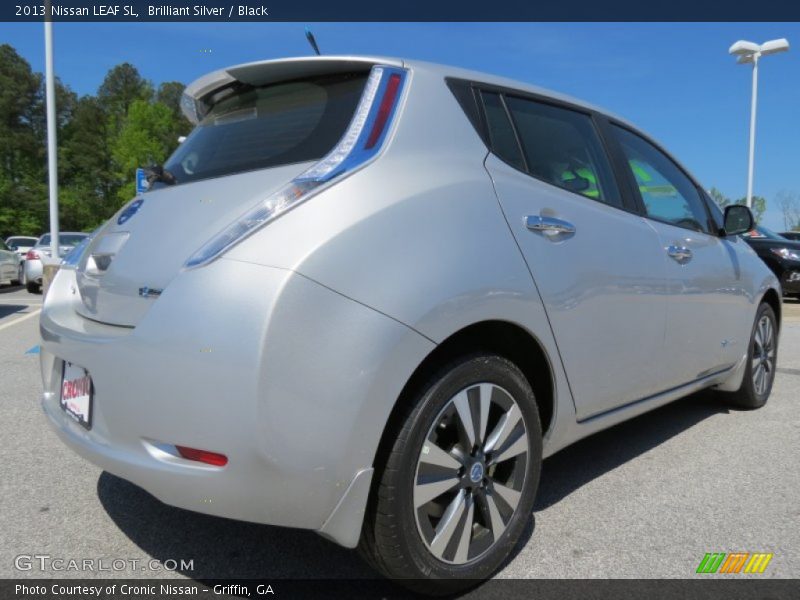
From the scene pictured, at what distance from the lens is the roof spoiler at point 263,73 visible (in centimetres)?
222

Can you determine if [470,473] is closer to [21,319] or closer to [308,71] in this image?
[308,71]

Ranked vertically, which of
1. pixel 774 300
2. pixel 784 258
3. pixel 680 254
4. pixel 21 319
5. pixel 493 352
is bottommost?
pixel 21 319

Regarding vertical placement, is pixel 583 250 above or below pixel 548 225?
below

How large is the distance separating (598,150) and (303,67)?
146 cm

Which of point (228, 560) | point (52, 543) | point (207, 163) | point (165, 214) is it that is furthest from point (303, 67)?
point (52, 543)

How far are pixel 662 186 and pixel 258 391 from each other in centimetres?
264

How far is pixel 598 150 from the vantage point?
308 cm

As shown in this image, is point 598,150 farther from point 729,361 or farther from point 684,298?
point 729,361

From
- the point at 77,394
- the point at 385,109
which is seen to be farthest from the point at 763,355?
the point at 77,394

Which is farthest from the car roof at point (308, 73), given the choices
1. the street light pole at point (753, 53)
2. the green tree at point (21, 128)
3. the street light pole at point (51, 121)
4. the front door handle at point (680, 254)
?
the green tree at point (21, 128)

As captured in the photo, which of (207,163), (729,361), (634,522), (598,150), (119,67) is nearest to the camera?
(207,163)

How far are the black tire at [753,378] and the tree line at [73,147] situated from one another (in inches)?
1875

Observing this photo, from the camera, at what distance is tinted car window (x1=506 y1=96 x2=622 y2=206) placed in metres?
2.62

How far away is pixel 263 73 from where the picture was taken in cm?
244
